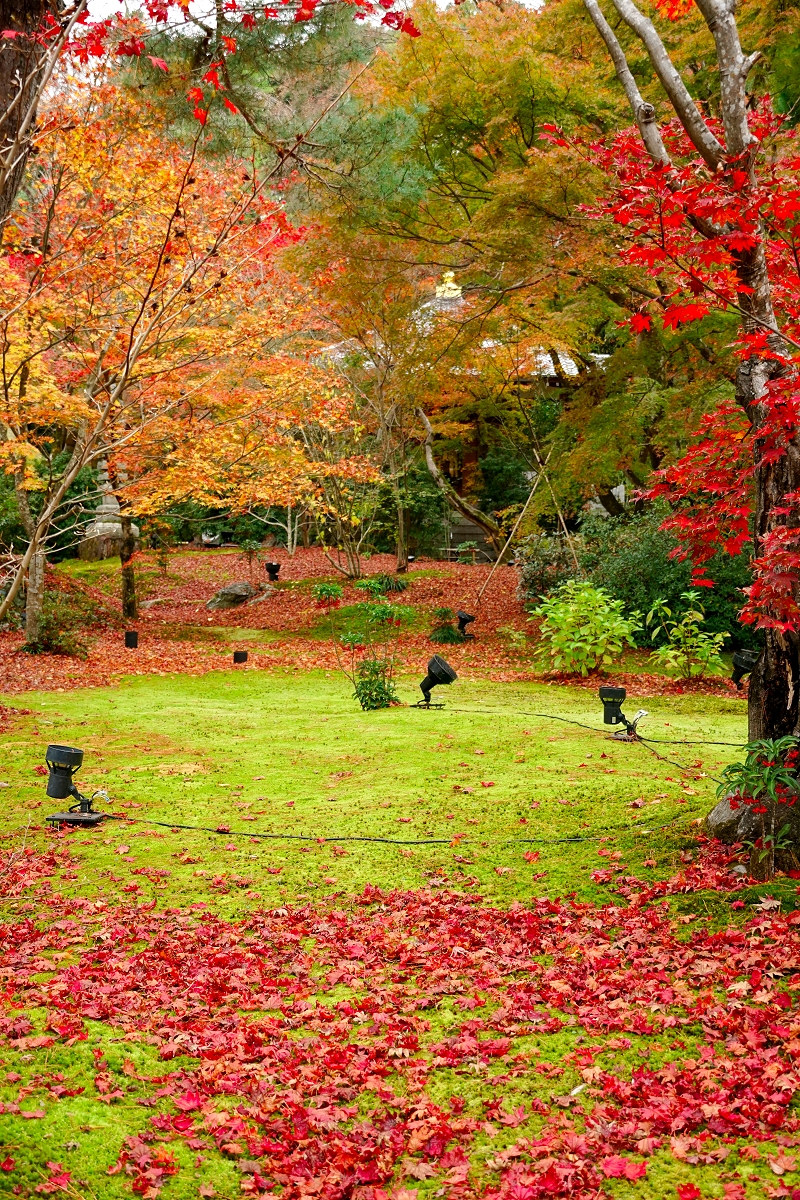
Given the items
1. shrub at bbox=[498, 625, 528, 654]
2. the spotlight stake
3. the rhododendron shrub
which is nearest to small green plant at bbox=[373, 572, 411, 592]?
shrub at bbox=[498, 625, 528, 654]

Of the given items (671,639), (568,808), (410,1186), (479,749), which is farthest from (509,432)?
(410,1186)

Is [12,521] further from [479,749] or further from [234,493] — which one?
[479,749]

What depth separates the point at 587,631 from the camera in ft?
31.8

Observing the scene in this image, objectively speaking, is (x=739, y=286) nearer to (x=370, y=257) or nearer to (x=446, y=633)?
(x=370, y=257)

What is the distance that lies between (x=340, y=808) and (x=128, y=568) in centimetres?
902

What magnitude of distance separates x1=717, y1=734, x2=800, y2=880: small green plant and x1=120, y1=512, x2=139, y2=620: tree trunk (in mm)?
10376

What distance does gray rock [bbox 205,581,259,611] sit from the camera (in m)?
15.7

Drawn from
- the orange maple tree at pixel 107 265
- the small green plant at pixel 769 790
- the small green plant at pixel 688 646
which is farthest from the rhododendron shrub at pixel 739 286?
the small green plant at pixel 688 646

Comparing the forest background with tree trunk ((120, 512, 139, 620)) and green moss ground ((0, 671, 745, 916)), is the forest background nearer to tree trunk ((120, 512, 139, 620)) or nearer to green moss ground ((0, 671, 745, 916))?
tree trunk ((120, 512, 139, 620))

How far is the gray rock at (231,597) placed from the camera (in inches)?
618

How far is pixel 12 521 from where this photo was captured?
16.0 m

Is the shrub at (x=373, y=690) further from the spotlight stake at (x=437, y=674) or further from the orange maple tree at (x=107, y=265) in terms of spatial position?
the orange maple tree at (x=107, y=265)

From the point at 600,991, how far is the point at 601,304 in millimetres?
8882

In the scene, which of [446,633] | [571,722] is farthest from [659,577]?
[571,722]
